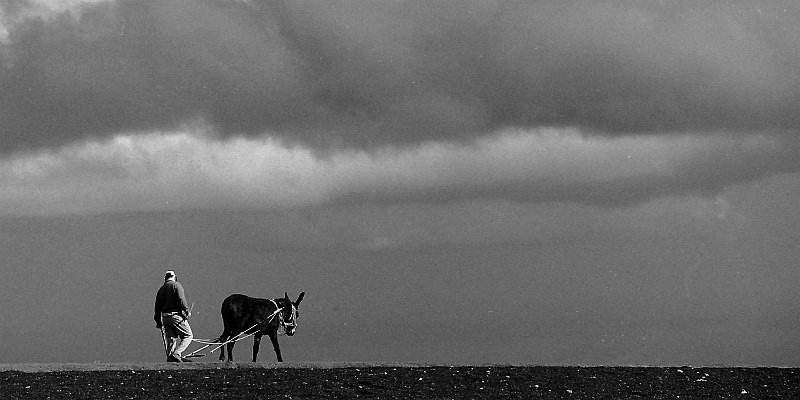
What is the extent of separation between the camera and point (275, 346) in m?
34.7

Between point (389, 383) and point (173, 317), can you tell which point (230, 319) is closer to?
point (173, 317)

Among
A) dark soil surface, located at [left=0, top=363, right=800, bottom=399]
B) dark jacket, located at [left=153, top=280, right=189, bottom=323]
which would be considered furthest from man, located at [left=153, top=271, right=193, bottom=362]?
dark soil surface, located at [left=0, top=363, right=800, bottom=399]

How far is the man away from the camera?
32188mm

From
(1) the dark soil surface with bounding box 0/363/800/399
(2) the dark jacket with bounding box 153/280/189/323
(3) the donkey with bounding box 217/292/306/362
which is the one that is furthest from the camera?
(3) the donkey with bounding box 217/292/306/362

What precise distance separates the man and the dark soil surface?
1.61m

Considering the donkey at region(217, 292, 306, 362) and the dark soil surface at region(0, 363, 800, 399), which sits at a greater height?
the donkey at region(217, 292, 306, 362)

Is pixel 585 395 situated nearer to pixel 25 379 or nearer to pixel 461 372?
pixel 461 372

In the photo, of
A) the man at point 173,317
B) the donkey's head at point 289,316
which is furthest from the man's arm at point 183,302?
the donkey's head at point 289,316

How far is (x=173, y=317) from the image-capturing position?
1267 inches

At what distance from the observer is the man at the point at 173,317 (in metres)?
32.2

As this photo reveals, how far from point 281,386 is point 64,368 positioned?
19.0 ft

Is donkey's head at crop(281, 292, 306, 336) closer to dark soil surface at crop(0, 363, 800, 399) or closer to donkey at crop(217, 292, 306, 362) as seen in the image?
donkey at crop(217, 292, 306, 362)

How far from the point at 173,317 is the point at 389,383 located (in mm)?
7024

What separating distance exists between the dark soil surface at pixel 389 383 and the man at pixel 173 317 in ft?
5.27
